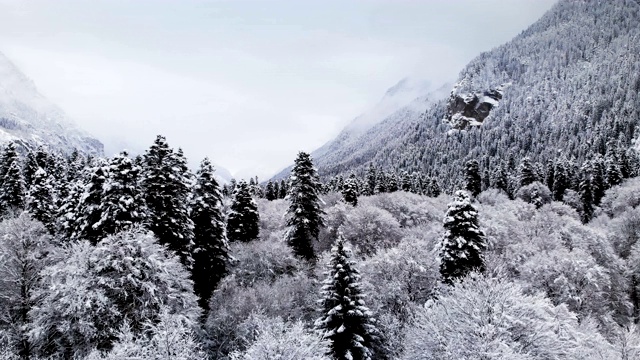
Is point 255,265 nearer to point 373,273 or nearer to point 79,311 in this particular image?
point 373,273

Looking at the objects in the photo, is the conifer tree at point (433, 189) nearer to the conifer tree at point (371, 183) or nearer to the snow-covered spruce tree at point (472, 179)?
the conifer tree at point (371, 183)

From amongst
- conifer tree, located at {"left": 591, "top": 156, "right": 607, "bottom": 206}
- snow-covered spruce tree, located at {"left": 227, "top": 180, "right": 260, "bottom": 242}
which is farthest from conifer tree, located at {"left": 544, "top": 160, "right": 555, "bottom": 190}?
snow-covered spruce tree, located at {"left": 227, "top": 180, "right": 260, "bottom": 242}

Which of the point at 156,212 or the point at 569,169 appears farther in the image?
the point at 569,169

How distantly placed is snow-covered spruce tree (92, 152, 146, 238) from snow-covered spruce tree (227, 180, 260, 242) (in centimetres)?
1666

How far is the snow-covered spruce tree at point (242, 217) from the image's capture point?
46.5m

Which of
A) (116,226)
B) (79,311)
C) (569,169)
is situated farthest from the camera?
(569,169)

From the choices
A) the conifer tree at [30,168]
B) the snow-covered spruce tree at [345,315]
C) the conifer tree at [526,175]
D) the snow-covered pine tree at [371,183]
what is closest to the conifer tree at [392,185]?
the snow-covered pine tree at [371,183]

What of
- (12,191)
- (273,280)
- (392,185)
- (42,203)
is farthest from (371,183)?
(12,191)

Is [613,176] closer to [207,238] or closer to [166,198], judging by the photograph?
[207,238]

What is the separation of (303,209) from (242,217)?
805 cm

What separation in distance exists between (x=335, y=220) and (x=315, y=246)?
7078 mm

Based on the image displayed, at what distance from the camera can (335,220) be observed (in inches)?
2288

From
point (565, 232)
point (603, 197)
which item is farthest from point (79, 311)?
point (603, 197)

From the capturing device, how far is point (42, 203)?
4838 centimetres
